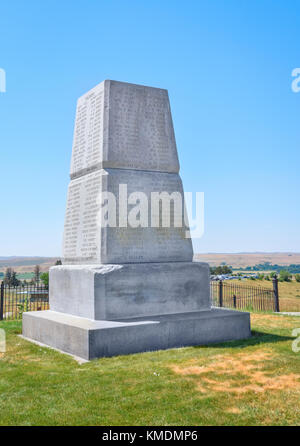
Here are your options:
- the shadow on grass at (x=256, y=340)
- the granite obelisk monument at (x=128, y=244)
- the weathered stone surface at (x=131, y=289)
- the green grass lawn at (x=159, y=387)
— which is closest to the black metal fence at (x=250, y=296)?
the shadow on grass at (x=256, y=340)

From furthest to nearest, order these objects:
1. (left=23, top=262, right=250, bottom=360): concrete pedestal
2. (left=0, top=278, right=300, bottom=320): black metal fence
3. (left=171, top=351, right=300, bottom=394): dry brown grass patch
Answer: (left=0, top=278, right=300, bottom=320): black metal fence → (left=23, top=262, right=250, bottom=360): concrete pedestal → (left=171, top=351, right=300, bottom=394): dry brown grass patch

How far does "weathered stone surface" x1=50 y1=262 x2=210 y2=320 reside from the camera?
7.63 meters

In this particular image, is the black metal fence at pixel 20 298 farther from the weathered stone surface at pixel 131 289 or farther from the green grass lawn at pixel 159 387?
the green grass lawn at pixel 159 387

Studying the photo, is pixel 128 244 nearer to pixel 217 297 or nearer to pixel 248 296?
pixel 248 296

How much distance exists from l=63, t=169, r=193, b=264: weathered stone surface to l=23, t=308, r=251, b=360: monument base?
1192 millimetres

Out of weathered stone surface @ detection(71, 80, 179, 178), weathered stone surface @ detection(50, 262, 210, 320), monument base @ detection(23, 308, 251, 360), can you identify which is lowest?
monument base @ detection(23, 308, 251, 360)

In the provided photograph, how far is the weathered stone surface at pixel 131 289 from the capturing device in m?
7.63

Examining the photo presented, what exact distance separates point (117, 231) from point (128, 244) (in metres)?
0.34

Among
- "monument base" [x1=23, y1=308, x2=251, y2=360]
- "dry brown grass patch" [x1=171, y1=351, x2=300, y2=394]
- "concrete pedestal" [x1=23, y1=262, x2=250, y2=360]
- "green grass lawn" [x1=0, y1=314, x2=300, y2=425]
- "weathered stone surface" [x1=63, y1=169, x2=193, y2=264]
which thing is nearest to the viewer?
"green grass lawn" [x1=0, y1=314, x2=300, y2=425]

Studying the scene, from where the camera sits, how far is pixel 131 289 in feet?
25.8

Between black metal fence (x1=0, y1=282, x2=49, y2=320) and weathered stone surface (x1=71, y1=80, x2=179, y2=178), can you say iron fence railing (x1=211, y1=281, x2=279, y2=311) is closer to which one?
black metal fence (x1=0, y1=282, x2=49, y2=320)

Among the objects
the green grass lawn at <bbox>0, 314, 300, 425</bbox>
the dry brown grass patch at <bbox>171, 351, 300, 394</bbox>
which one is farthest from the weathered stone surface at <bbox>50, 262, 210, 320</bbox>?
the dry brown grass patch at <bbox>171, 351, 300, 394</bbox>

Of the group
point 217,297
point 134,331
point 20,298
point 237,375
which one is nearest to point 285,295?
point 217,297
